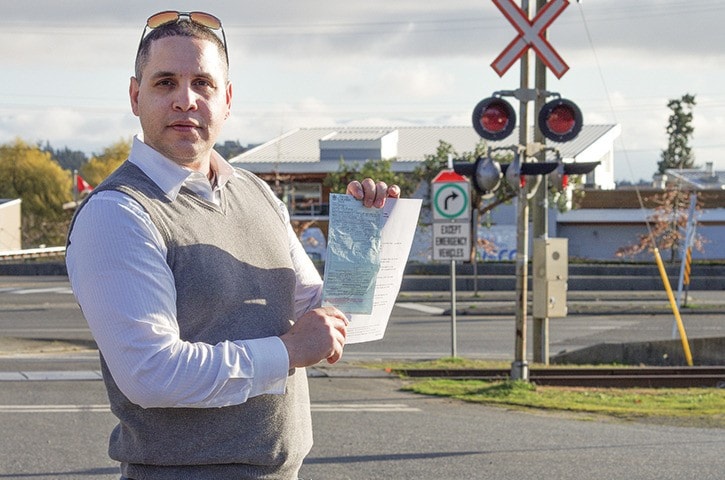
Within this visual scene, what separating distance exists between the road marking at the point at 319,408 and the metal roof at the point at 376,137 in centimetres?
4697

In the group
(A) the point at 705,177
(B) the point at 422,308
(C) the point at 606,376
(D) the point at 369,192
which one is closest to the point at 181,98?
(D) the point at 369,192

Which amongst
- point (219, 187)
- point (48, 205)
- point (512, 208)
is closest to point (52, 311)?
point (219, 187)

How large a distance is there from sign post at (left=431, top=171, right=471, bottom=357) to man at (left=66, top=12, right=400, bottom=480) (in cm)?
1470

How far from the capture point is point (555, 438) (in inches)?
369

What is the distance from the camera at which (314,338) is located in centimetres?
296

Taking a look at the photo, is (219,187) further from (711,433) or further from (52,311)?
(52,311)

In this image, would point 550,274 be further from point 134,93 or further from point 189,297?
point 189,297

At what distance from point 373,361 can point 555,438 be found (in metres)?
7.84

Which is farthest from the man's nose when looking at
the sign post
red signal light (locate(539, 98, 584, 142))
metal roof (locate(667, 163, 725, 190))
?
metal roof (locate(667, 163, 725, 190))

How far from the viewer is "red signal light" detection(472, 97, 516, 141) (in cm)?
1257

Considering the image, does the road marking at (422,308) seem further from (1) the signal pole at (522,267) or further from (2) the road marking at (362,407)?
(2) the road marking at (362,407)

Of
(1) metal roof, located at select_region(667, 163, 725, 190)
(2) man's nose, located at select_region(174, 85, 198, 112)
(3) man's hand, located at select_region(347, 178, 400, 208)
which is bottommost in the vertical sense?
(3) man's hand, located at select_region(347, 178, 400, 208)

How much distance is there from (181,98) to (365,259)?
0.64 metres

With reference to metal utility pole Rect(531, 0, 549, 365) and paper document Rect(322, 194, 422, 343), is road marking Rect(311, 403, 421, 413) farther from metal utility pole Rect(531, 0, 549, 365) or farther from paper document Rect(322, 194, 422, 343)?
paper document Rect(322, 194, 422, 343)
